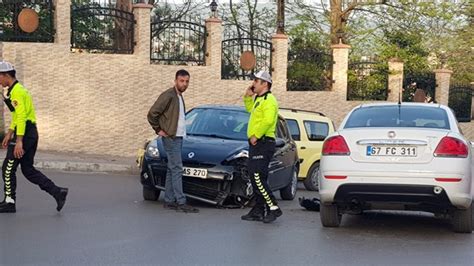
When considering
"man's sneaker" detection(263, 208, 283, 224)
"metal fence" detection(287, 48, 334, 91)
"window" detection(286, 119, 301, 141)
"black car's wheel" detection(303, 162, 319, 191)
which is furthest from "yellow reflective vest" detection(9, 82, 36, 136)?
"metal fence" detection(287, 48, 334, 91)

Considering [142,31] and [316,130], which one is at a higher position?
[142,31]

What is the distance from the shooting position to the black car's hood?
988cm

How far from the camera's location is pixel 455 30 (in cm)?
3105

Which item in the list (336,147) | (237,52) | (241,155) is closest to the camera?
(336,147)

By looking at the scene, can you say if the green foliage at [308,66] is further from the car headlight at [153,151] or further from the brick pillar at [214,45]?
the car headlight at [153,151]

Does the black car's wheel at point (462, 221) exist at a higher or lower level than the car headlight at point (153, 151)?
lower

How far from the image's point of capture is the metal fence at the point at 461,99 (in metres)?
27.3

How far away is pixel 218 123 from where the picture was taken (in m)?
11.2

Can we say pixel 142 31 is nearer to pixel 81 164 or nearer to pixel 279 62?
pixel 279 62

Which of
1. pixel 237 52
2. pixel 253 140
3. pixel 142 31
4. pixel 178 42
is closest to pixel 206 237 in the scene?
pixel 253 140

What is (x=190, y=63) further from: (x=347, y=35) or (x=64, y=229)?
(x=64, y=229)

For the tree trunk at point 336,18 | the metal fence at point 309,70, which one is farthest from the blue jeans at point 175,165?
the tree trunk at point 336,18

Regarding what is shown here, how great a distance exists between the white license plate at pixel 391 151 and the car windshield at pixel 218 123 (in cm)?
315

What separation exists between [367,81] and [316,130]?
9.67 meters
